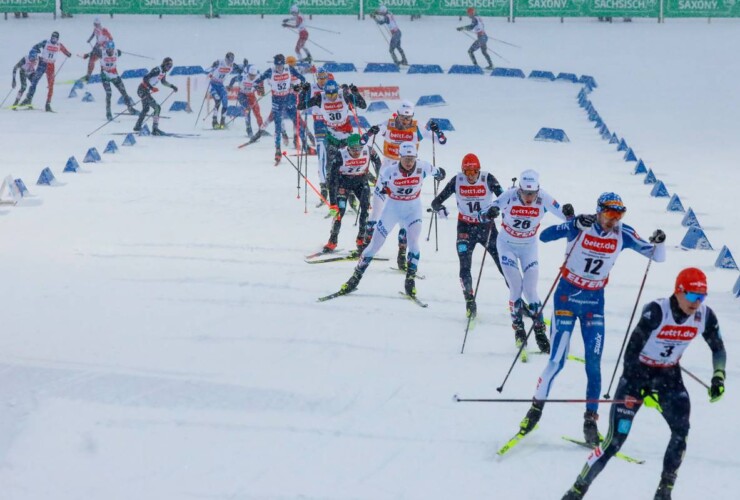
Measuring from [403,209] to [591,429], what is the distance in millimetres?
4601

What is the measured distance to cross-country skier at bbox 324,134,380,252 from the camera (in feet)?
45.6

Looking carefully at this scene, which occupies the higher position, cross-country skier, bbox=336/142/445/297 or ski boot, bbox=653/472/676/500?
cross-country skier, bbox=336/142/445/297

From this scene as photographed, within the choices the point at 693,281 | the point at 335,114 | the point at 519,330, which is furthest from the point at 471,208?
the point at 335,114

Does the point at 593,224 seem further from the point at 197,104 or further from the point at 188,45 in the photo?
the point at 188,45

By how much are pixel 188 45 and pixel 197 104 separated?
19.9 feet

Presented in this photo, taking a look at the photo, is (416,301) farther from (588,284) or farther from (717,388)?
(717,388)

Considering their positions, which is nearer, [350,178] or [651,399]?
[651,399]

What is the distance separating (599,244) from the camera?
854 cm

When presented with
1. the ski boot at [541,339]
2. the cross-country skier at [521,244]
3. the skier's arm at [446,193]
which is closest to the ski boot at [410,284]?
the skier's arm at [446,193]

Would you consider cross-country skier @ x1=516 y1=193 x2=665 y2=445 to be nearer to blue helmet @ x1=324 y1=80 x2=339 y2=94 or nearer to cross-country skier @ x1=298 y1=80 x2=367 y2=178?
cross-country skier @ x1=298 y1=80 x2=367 y2=178

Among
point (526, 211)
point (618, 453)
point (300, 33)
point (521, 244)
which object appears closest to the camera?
point (618, 453)

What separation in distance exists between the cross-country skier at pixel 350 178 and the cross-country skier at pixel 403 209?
163cm

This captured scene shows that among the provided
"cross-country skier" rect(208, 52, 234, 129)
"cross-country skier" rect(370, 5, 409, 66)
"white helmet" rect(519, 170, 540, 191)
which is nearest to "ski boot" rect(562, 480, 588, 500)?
"white helmet" rect(519, 170, 540, 191)

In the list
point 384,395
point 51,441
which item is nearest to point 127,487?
point 51,441
